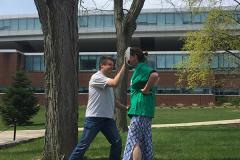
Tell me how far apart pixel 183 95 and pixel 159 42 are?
61.0ft

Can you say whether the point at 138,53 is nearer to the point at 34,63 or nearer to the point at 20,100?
the point at 20,100

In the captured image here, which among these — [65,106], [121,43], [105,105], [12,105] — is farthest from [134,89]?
[12,105]

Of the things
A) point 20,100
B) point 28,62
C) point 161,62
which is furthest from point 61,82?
point 28,62

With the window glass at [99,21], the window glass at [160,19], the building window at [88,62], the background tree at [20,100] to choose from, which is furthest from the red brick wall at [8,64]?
the background tree at [20,100]

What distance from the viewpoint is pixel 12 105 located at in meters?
24.1

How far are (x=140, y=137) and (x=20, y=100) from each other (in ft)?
59.8

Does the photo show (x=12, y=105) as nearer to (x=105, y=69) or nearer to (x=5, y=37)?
(x=105, y=69)

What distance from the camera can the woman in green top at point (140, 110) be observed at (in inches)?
273

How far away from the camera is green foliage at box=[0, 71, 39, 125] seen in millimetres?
24031

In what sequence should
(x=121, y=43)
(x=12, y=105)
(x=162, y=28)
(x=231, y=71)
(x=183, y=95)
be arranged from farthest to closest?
(x=162, y=28) → (x=183, y=95) → (x=231, y=71) → (x=12, y=105) → (x=121, y=43)

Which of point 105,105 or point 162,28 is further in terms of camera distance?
point 162,28

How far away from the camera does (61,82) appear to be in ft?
27.8

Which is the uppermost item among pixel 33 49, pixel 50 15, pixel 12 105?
pixel 33 49

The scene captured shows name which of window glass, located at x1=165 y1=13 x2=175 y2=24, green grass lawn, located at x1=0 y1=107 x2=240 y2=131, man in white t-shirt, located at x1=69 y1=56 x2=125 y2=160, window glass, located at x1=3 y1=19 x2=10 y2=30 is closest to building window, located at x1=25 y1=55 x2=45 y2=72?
window glass, located at x1=3 y1=19 x2=10 y2=30
